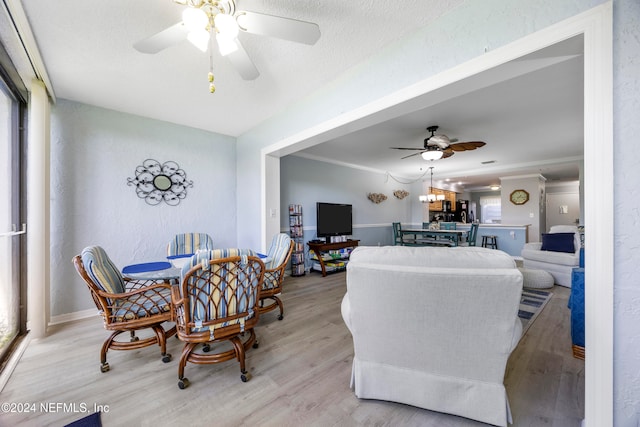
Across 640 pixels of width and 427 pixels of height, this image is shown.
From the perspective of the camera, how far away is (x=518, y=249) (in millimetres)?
6004

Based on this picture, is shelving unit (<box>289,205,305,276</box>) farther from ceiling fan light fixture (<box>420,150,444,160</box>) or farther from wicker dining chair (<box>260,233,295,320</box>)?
ceiling fan light fixture (<box>420,150,444,160</box>)

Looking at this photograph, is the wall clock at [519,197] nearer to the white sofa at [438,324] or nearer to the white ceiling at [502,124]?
the white ceiling at [502,124]

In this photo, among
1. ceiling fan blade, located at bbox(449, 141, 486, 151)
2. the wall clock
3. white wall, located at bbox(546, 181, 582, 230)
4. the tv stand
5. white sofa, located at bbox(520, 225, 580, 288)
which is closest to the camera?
ceiling fan blade, located at bbox(449, 141, 486, 151)

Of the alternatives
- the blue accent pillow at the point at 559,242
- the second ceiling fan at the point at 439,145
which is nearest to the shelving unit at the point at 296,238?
the second ceiling fan at the point at 439,145

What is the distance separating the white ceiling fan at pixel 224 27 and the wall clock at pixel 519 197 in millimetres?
7651

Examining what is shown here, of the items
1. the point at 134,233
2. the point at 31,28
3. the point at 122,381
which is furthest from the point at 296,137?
the point at 122,381

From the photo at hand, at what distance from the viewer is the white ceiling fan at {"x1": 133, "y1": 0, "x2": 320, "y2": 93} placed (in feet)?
4.24

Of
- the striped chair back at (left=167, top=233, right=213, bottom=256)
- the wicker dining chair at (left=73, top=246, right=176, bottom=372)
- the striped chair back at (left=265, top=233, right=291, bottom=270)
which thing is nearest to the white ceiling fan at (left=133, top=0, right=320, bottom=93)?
the wicker dining chair at (left=73, top=246, right=176, bottom=372)

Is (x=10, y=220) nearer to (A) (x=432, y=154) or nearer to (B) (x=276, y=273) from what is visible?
(B) (x=276, y=273)

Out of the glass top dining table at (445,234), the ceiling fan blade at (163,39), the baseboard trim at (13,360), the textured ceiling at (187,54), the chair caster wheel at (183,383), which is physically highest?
the textured ceiling at (187,54)

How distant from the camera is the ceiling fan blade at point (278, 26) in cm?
134

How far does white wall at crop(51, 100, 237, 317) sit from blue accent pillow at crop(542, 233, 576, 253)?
5438 mm

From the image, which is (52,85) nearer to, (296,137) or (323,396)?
(296,137)

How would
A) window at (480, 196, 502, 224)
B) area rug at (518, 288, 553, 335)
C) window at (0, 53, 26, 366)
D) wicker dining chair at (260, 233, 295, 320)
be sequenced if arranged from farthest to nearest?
1. window at (480, 196, 502, 224)
2. area rug at (518, 288, 553, 335)
3. wicker dining chair at (260, 233, 295, 320)
4. window at (0, 53, 26, 366)
